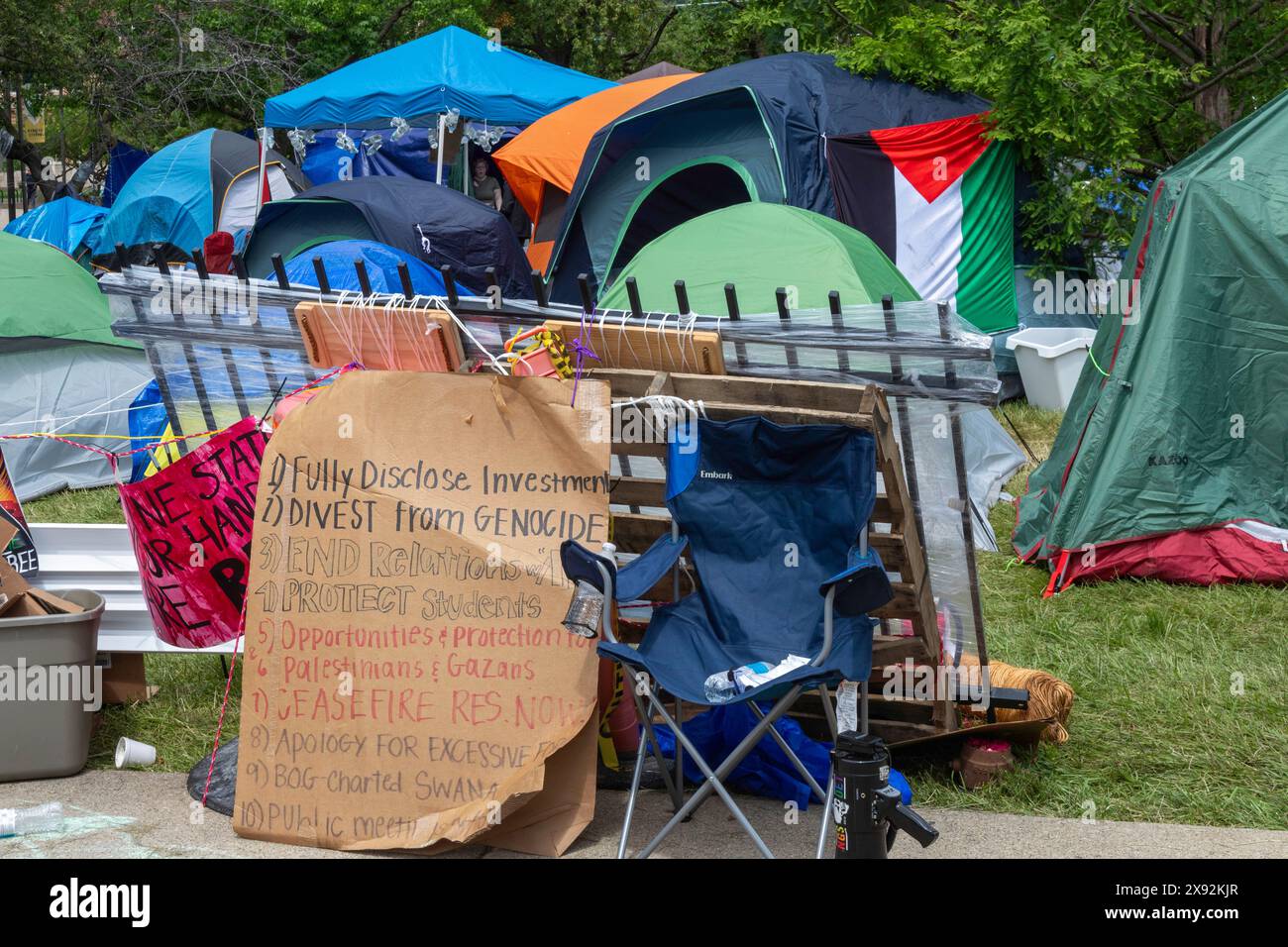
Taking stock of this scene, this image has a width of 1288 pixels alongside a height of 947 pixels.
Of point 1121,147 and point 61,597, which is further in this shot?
point 1121,147

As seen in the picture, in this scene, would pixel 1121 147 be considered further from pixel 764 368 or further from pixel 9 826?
pixel 9 826

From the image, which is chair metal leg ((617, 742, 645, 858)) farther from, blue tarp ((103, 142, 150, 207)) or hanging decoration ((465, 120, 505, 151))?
blue tarp ((103, 142, 150, 207))

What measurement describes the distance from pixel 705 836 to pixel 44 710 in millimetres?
1921

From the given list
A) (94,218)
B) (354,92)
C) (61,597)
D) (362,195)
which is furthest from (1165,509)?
(94,218)

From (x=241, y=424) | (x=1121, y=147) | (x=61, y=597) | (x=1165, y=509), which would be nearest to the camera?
(x=241, y=424)

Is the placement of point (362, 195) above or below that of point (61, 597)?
above

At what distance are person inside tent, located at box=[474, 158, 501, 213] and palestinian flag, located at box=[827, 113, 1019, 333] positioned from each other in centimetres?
587

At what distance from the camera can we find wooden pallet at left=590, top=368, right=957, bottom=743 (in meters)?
3.38

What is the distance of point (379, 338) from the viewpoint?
12.1 feet

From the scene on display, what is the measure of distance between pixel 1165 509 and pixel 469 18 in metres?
17.0

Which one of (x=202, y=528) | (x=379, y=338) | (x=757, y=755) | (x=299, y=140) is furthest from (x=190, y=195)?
(x=757, y=755)

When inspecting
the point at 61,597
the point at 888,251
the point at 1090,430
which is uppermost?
the point at 888,251
